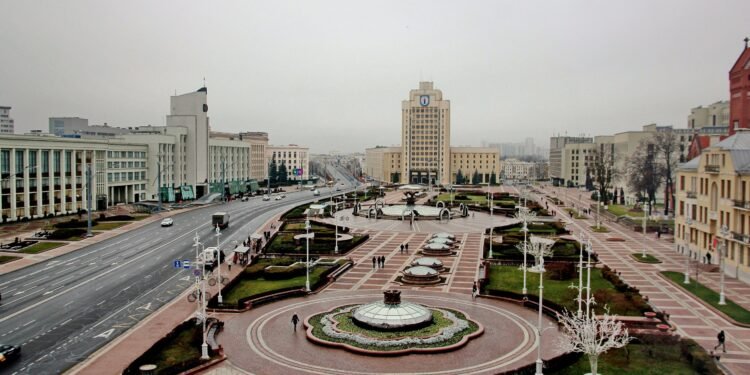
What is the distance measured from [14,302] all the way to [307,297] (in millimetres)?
21421

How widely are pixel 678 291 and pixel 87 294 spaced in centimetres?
4627

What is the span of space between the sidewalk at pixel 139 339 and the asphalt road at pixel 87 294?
694 mm

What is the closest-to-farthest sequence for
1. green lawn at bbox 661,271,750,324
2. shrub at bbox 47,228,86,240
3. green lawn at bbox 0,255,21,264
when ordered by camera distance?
green lawn at bbox 661,271,750,324, green lawn at bbox 0,255,21,264, shrub at bbox 47,228,86,240

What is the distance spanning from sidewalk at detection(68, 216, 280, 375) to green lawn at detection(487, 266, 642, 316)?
74.1ft

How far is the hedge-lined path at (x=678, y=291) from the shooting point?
34.9m

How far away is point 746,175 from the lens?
171 ft

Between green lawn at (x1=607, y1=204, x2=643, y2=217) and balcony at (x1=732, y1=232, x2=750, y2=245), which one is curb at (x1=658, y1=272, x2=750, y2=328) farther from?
green lawn at (x1=607, y1=204, x2=643, y2=217)

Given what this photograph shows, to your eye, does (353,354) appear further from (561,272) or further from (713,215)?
(713,215)

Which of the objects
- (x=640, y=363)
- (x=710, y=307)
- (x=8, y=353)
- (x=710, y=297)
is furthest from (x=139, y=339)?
(x=710, y=297)

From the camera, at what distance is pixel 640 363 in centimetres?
3030

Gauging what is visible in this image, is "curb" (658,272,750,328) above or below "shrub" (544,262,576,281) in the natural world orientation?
below

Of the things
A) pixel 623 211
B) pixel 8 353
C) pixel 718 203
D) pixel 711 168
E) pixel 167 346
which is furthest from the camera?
pixel 623 211

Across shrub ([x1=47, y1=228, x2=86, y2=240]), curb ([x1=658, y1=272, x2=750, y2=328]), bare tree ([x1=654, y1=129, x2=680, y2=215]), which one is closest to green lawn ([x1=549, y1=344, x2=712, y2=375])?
curb ([x1=658, y1=272, x2=750, y2=328])

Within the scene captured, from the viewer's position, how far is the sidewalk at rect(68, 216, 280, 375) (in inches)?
1231
